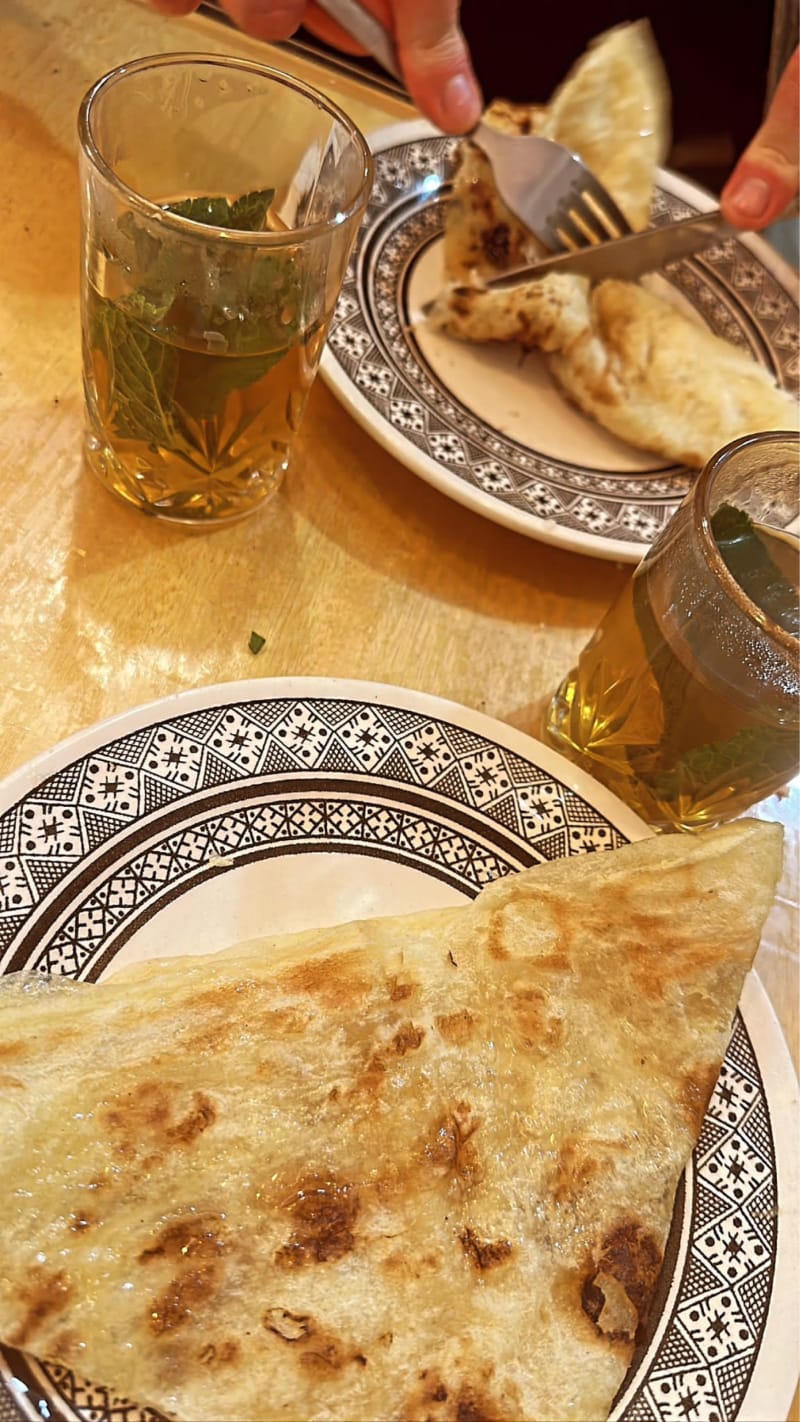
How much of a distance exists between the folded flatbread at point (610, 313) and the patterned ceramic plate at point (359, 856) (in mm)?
668

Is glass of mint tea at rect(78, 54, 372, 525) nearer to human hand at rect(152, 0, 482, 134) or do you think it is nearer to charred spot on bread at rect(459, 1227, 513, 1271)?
human hand at rect(152, 0, 482, 134)

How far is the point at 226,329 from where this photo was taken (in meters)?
1.11

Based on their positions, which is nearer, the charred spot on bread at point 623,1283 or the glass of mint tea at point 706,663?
the charred spot on bread at point 623,1283

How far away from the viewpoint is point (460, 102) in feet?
5.41

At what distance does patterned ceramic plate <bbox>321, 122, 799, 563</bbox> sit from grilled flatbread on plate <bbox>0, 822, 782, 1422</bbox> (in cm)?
65

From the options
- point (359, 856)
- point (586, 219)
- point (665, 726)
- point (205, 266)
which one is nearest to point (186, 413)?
point (205, 266)

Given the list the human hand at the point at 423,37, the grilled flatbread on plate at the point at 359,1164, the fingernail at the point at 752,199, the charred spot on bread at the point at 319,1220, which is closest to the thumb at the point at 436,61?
the human hand at the point at 423,37

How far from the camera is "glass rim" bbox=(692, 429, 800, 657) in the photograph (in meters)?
1.01

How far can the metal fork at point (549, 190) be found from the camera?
67.2 inches

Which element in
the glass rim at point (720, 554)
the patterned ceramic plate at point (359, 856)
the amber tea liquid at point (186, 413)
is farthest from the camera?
the amber tea liquid at point (186, 413)

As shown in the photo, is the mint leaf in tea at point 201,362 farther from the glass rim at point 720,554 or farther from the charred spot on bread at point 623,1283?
the charred spot on bread at point 623,1283

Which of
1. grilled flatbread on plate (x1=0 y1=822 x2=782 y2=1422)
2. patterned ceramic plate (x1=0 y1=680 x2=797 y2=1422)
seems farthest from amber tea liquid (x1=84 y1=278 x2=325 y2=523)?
grilled flatbread on plate (x1=0 y1=822 x2=782 y2=1422)

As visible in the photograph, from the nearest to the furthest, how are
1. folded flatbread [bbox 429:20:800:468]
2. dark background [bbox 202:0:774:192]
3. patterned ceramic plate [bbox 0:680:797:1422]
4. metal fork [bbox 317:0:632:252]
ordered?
1. patterned ceramic plate [bbox 0:680:797:1422]
2. folded flatbread [bbox 429:20:800:468]
3. metal fork [bbox 317:0:632:252]
4. dark background [bbox 202:0:774:192]

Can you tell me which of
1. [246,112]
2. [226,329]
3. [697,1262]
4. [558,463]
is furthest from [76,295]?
[697,1262]
